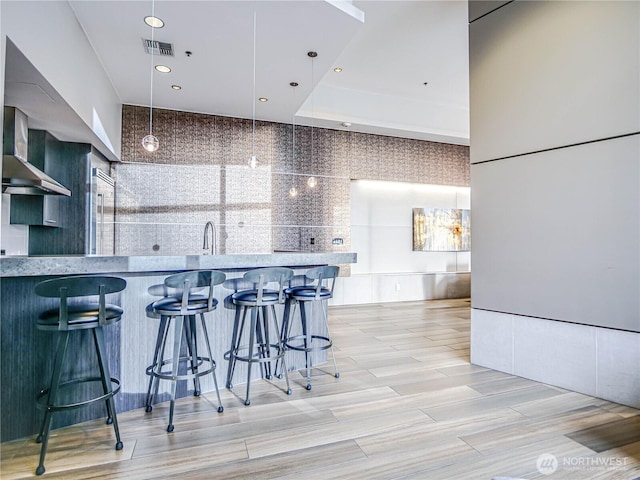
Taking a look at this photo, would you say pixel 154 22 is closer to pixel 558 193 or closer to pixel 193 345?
pixel 193 345

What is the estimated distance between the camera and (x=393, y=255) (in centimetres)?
748

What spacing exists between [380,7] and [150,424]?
15.2ft

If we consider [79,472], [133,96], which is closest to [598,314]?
[79,472]

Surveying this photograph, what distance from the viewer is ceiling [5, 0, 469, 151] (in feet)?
10.9

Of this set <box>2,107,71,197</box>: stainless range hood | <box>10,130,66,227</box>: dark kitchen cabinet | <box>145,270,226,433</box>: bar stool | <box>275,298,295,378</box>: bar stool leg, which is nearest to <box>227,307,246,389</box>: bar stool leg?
<box>145,270,226,433</box>: bar stool

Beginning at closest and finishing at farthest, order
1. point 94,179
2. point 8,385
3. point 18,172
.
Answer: point 8,385 → point 18,172 → point 94,179

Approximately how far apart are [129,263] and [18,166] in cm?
162

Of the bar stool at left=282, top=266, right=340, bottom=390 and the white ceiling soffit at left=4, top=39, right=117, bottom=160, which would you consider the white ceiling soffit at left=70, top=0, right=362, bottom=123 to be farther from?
the bar stool at left=282, top=266, right=340, bottom=390

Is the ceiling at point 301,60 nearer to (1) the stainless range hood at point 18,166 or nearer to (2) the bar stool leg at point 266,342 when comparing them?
(1) the stainless range hood at point 18,166

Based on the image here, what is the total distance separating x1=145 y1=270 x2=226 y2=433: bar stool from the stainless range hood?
1.67 meters

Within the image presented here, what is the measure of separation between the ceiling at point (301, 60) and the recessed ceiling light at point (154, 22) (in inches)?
2.1

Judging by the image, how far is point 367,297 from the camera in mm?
7000

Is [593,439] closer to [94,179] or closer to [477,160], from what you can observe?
[477,160]

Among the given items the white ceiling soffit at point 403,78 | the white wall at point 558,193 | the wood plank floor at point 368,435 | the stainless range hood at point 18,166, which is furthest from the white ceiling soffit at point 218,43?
the wood plank floor at point 368,435
